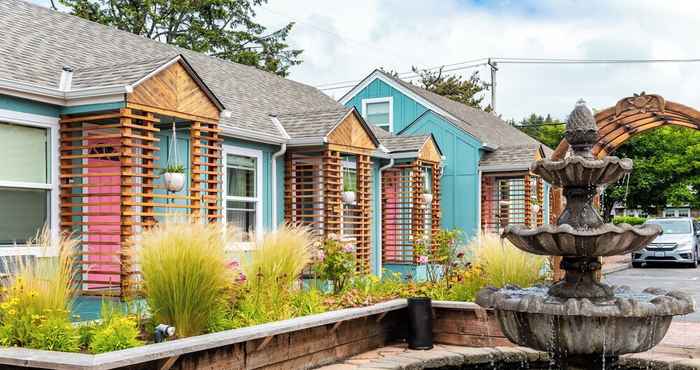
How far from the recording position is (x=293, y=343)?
6.66m

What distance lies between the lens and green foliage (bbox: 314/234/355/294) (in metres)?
8.34

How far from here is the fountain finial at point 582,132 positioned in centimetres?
557

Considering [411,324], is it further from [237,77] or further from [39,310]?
[237,77]

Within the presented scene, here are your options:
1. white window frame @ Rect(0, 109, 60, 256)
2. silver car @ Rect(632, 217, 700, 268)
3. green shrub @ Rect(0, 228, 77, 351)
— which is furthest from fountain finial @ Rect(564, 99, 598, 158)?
silver car @ Rect(632, 217, 700, 268)

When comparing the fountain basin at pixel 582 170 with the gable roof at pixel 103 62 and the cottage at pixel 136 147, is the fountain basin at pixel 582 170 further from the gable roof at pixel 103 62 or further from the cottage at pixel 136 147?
the gable roof at pixel 103 62

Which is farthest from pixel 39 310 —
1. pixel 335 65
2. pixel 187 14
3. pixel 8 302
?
pixel 335 65

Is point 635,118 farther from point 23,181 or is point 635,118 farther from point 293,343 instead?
point 23,181

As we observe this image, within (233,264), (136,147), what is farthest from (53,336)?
(136,147)

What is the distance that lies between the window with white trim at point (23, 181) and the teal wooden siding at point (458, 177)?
1244 cm

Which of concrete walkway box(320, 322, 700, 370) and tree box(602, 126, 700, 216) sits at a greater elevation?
tree box(602, 126, 700, 216)

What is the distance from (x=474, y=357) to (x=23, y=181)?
537cm

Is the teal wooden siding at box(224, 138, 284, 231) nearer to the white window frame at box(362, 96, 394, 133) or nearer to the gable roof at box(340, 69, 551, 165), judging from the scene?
the gable roof at box(340, 69, 551, 165)

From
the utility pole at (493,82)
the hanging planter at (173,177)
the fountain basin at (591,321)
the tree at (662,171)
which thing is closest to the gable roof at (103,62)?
the hanging planter at (173,177)

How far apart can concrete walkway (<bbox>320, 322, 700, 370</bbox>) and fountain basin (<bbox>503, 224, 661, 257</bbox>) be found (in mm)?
2388
